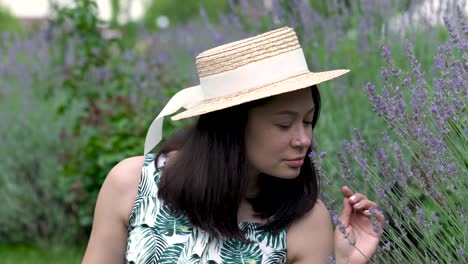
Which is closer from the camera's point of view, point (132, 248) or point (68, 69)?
point (132, 248)

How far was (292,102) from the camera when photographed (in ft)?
7.96

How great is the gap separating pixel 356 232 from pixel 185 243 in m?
0.47

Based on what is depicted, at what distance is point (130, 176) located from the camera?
2656 mm

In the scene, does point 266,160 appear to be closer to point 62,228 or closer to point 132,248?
point 132,248

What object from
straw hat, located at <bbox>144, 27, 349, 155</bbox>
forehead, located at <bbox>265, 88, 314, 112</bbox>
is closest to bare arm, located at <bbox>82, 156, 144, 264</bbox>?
straw hat, located at <bbox>144, 27, 349, 155</bbox>

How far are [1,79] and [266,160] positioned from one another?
11.3ft

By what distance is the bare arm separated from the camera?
2619 mm

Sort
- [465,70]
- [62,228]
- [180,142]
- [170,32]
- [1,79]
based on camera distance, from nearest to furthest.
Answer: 1. [465,70]
2. [180,142]
3. [62,228]
4. [1,79]
5. [170,32]

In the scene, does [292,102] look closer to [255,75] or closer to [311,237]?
[255,75]

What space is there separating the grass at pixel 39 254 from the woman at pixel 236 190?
6.71ft

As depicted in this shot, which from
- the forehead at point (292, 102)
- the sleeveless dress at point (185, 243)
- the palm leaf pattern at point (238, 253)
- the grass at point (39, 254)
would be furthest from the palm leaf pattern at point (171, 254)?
the grass at point (39, 254)

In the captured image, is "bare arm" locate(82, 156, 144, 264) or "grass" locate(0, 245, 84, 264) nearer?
"bare arm" locate(82, 156, 144, 264)

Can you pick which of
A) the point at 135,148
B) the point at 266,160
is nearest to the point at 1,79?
the point at 135,148

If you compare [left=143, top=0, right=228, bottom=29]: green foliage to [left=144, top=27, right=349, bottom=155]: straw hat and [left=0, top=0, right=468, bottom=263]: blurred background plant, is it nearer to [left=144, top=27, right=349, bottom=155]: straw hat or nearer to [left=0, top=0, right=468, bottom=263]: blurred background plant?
[left=0, top=0, right=468, bottom=263]: blurred background plant
